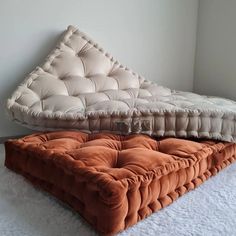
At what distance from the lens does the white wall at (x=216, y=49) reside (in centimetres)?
177

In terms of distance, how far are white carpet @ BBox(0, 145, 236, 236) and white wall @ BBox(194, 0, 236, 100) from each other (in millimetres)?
1020

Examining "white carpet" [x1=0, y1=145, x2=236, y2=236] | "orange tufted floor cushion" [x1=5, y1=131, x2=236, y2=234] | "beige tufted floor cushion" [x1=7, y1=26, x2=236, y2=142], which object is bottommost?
"white carpet" [x1=0, y1=145, x2=236, y2=236]

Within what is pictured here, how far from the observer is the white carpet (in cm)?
74

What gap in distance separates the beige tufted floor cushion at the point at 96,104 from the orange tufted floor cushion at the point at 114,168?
62mm

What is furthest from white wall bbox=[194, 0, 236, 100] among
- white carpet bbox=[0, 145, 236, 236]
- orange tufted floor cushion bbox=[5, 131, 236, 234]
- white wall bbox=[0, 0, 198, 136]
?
white carpet bbox=[0, 145, 236, 236]

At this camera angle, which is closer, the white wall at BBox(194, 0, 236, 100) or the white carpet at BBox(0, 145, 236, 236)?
the white carpet at BBox(0, 145, 236, 236)

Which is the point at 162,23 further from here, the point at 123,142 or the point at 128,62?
the point at 123,142

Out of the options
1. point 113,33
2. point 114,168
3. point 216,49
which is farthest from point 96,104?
point 216,49

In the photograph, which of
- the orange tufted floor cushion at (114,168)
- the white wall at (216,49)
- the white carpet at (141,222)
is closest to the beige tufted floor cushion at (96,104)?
the orange tufted floor cushion at (114,168)

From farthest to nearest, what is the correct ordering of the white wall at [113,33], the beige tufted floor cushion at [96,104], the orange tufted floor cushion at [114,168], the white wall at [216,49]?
the white wall at [216,49] → the white wall at [113,33] → the beige tufted floor cushion at [96,104] → the orange tufted floor cushion at [114,168]

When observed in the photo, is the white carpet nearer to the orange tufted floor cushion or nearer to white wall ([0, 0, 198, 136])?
the orange tufted floor cushion

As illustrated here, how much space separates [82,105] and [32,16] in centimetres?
53

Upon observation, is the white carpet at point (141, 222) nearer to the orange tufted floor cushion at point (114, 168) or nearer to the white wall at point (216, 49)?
the orange tufted floor cushion at point (114, 168)

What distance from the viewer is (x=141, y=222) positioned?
777 mm
